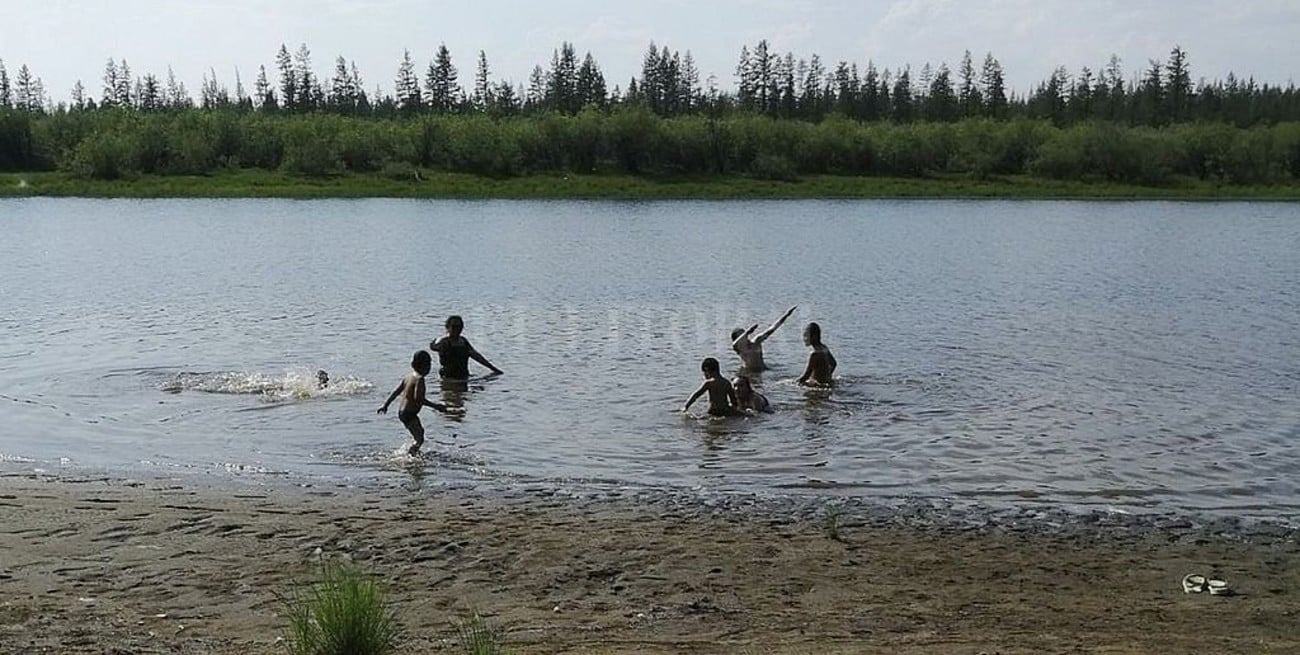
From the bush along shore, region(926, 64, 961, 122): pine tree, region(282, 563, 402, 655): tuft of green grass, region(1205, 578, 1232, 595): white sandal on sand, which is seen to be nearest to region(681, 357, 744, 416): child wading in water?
region(1205, 578, 1232, 595): white sandal on sand

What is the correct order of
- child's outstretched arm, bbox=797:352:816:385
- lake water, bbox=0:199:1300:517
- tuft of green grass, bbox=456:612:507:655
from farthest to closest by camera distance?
child's outstretched arm, bbox=797:352:816:385
lake water, bbox=0:199:1300:517
tuft of green grass, bbox=456:612:507:655

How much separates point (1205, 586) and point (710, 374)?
8.90 metres

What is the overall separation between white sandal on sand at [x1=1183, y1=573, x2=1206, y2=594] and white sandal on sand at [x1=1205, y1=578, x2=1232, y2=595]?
4 cm

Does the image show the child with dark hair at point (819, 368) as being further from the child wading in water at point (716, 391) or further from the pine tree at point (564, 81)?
the pine tree at point (564, 81)

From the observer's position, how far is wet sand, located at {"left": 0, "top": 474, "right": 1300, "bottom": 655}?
902 centimetres

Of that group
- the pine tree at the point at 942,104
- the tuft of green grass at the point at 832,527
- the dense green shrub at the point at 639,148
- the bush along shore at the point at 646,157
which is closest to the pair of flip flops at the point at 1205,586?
the tuft of green grass at the point at 832,527

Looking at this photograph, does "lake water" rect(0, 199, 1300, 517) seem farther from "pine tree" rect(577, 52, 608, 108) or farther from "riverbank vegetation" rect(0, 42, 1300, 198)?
"pine tree" rect(577, 52, 608, 108)

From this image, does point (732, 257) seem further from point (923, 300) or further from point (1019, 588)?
point (1019, 588)

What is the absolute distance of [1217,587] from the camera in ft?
34.2

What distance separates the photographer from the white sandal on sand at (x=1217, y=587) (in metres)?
10.4

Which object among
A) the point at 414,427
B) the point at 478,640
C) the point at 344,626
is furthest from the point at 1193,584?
the point at 414,427

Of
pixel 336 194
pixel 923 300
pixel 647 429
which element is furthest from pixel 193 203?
pixel 647 429

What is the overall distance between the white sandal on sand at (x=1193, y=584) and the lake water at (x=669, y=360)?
3.20 m

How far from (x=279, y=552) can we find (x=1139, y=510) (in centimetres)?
856
